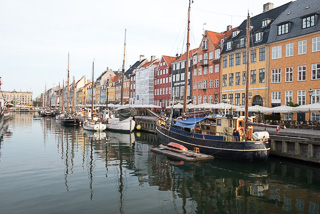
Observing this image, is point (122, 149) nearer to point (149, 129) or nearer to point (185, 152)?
point (185, 152)

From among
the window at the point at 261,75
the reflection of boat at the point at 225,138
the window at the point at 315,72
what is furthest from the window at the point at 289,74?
the reflection of boat at the point at 225,138

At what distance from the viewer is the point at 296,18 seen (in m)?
36.0

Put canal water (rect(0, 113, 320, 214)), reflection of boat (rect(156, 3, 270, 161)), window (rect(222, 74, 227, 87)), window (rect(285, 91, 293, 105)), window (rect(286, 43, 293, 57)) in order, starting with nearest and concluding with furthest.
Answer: canal water (rect(0, 113, 320, 214)), reflection of boat (rect(156, 3, 270, 161)), window (rect(285, 91, 293, 105)), window (rect(286, 43, 293, 57)), window (rect(222, 74, 227, 87))

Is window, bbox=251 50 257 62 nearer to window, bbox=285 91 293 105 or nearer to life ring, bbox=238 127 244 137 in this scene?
window, bbox=285 91 293 105

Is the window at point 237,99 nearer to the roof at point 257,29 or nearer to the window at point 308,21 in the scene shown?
the roof at point 257,29

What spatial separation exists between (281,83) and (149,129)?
21094 mm

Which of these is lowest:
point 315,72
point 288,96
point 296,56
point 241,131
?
point 241,131

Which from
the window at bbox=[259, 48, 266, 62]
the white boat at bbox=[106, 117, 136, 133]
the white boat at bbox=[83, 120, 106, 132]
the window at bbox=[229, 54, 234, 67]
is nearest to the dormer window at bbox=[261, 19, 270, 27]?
the window at bbox=[259, 48, 266, 62]

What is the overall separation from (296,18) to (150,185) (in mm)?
32373

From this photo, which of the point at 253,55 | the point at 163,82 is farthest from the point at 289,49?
the point at 163,82

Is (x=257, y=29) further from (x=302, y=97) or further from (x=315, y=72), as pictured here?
(x=302, y=97)

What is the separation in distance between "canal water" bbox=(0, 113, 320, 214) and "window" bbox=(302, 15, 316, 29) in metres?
20.9

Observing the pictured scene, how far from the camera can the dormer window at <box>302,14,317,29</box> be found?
33.4m

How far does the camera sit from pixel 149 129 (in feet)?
148
